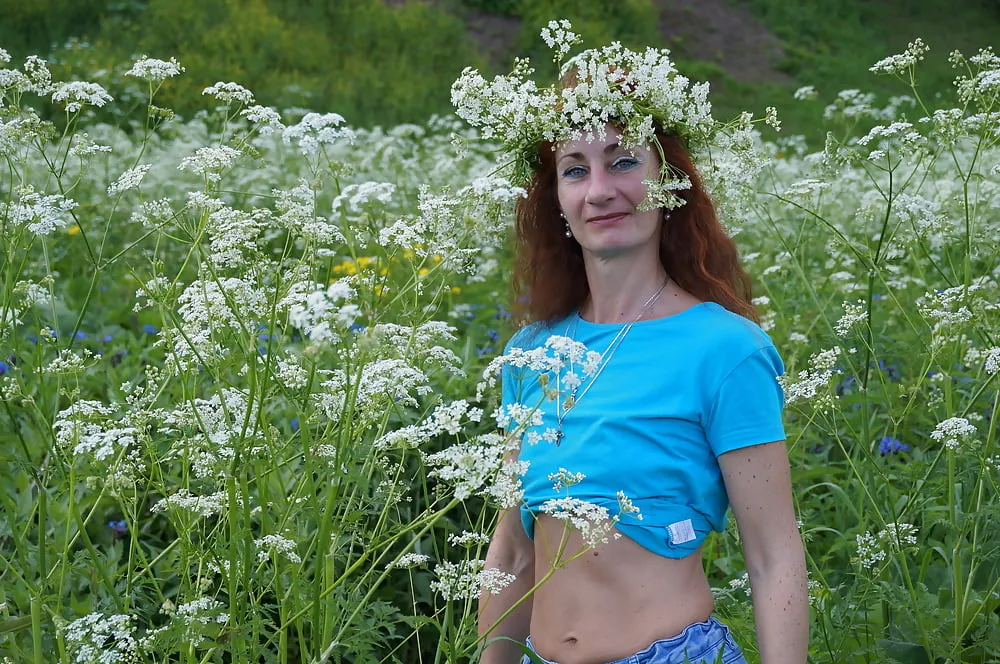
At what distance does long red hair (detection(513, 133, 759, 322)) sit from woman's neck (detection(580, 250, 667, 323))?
9 centimetres

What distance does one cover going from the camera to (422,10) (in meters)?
15.8

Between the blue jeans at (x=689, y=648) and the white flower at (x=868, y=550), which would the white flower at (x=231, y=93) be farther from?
the white flower at (x=868, y=550)

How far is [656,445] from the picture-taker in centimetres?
241

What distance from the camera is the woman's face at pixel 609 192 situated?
8.23 feet

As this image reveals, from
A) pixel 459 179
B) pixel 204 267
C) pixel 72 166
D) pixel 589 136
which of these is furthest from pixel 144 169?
pixel 72 166

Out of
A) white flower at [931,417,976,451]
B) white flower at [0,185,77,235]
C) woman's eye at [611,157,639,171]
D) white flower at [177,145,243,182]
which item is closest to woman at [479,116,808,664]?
woman's eye at [611,157,639,171]

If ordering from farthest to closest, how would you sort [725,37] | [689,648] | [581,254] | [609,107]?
[725,37], [581,254], [609,107], [689,648]

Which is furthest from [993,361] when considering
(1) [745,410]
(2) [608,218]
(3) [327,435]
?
(3) [327,435]

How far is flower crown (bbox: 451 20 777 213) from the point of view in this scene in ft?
7.97

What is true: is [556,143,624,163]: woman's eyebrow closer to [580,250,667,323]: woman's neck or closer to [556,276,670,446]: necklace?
[580,250,667,323]: woman's neck

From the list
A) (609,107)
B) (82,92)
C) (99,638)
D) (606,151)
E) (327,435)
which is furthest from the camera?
(82,92)

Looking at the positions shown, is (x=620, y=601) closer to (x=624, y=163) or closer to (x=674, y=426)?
(x=674, y=426)

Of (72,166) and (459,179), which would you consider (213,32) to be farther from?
(459,179)

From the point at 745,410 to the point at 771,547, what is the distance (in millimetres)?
296
